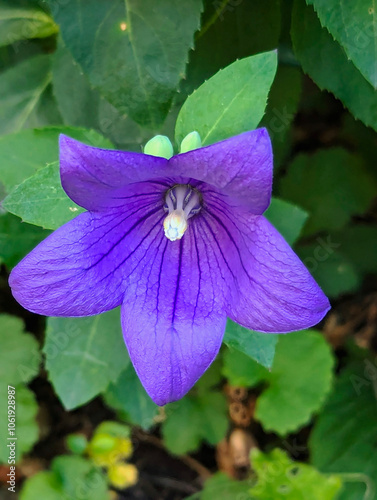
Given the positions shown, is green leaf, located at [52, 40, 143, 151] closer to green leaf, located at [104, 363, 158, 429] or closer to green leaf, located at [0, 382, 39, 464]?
green leaf, located at [104, 363, 158, 429]

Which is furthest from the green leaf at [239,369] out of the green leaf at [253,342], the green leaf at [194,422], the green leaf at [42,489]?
the green leaf at [42,489]

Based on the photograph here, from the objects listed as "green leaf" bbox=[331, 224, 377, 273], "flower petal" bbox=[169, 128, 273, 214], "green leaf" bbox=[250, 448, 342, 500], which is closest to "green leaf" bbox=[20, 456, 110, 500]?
"green leaf" bbox=[250, 448, 342, 500]

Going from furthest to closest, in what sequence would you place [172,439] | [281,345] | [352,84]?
[172,439]
[281,345]
[352,84]

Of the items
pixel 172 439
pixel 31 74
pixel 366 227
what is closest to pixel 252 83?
pixel 31 74

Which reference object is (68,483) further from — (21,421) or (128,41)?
(128,41)

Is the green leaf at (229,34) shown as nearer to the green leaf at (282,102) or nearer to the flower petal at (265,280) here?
the green leaf at (282,102)

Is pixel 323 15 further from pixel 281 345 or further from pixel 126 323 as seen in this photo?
pixel 281 345
